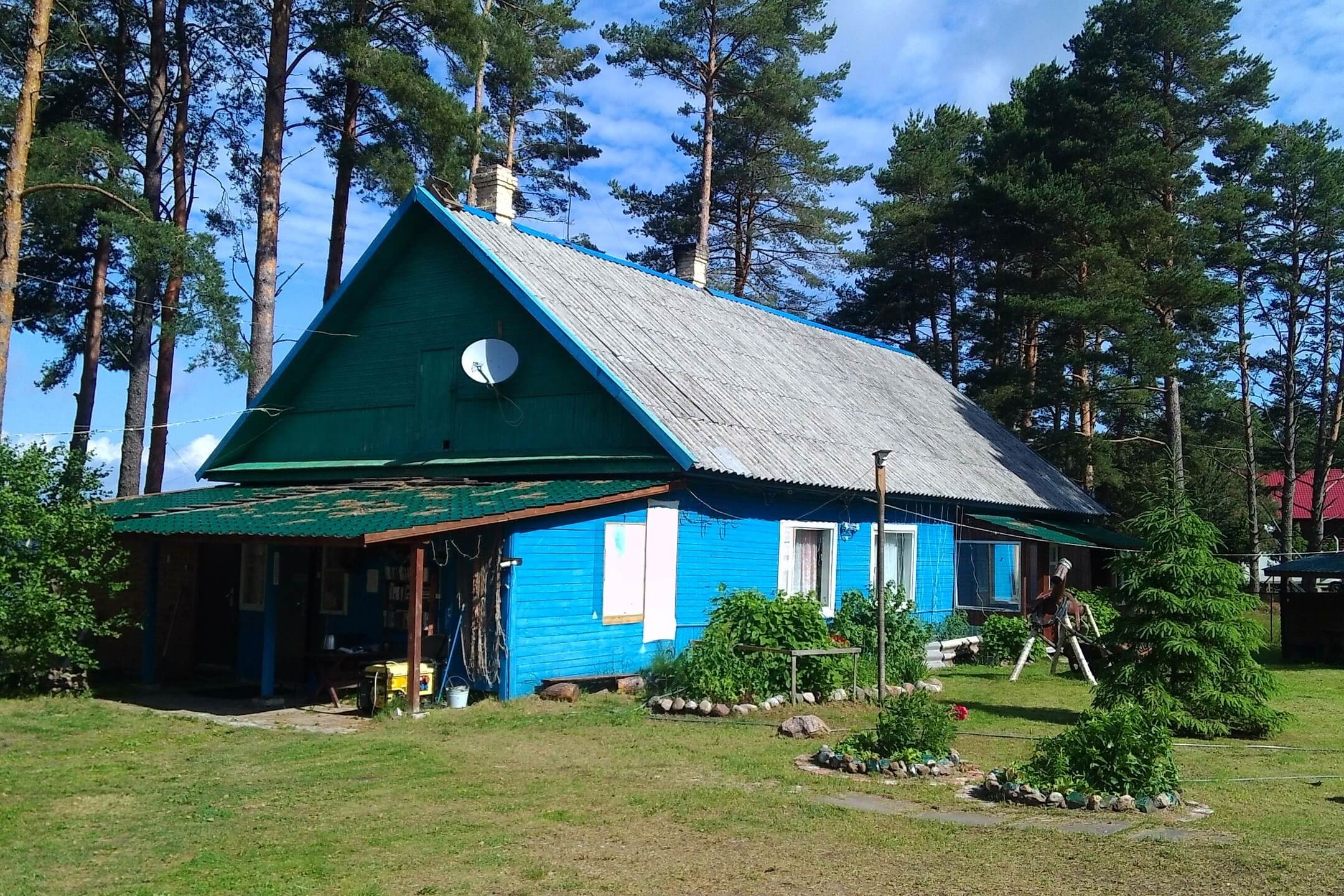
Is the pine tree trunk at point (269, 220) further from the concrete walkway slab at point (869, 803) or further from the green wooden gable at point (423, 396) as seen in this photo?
the concrete walkway slab at point (869, 803)

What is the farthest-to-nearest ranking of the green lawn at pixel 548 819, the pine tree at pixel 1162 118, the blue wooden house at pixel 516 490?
the pine tree at pixel 1162 118
the blue wooden house at pixel 516 490
the green lawn at pixel 548 819

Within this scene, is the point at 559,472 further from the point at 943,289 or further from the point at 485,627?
the point at 943,289

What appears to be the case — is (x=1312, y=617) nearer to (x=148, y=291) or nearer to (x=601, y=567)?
(x=601, y=567)

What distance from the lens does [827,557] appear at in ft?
60.3

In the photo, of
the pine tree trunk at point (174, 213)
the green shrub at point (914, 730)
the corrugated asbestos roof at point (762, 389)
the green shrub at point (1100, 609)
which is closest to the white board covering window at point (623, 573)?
the corrugated asbestos roof at point (762, 389)

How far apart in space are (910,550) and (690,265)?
740 cm

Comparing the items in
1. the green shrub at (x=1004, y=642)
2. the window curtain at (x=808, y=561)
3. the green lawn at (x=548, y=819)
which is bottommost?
the green lawn at (x=548, y=819)

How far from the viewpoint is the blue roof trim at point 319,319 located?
1780 cm

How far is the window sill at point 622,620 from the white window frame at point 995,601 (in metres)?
8.16

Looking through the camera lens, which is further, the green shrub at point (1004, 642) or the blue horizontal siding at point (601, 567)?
the green shrub at point (1004, 642)

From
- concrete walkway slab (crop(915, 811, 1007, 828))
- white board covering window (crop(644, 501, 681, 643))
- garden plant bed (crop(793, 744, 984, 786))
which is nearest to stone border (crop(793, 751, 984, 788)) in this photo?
garden plant bed (crop(793, 744, 984, 786))

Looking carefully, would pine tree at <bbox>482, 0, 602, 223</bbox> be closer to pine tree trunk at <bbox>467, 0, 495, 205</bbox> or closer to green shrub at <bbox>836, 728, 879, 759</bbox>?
pine tree trunk at <bbox>467, 0, 495, 205</bbox>

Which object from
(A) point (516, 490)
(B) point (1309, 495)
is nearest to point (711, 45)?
(A) point (516, 490)

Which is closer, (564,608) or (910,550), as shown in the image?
(564,608)
